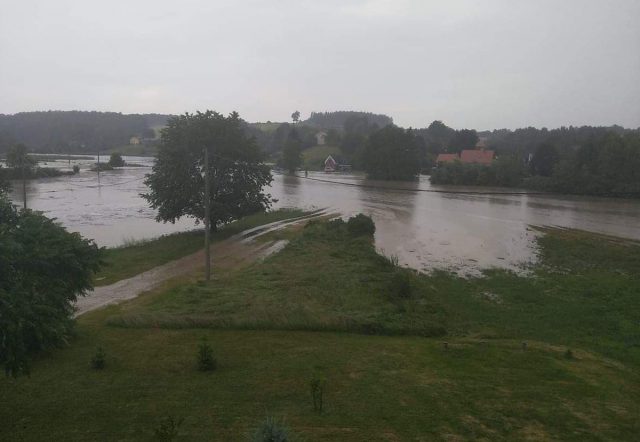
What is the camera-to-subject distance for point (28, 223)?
9.88 meters

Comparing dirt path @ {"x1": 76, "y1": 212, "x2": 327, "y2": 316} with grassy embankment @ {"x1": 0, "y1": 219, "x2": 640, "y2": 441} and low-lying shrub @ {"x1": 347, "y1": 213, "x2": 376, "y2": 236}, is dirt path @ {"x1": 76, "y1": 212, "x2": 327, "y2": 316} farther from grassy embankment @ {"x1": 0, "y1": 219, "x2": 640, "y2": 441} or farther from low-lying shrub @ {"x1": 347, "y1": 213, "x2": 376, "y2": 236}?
low-lying shrub @ {"x1": 347, "y1": 213, "x2": 376, "y2": 236}

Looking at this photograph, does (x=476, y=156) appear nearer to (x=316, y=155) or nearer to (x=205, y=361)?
(x=316, y=155)

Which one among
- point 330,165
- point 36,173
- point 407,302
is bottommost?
point 407,302

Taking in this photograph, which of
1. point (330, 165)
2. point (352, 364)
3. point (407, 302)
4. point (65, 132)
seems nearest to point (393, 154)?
point (330, 165)

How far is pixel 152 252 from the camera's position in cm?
2552

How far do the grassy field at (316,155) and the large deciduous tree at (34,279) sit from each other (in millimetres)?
103823

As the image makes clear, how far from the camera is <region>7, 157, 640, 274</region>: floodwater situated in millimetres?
28028

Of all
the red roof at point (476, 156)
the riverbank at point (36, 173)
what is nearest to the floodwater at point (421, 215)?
the riverbank at point (36, 173)

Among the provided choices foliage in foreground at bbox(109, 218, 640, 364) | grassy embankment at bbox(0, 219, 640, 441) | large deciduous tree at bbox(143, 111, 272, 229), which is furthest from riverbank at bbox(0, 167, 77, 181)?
grassy embankment at bbox(0, 219, 640, 441)

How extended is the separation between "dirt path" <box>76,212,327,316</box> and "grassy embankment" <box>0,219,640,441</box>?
3.91 feet

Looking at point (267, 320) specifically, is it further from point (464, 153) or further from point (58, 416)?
point (464, 153)

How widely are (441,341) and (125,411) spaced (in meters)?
7.47

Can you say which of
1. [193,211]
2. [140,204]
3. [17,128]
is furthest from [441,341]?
[17,128]

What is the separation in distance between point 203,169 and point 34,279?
21400 mm
